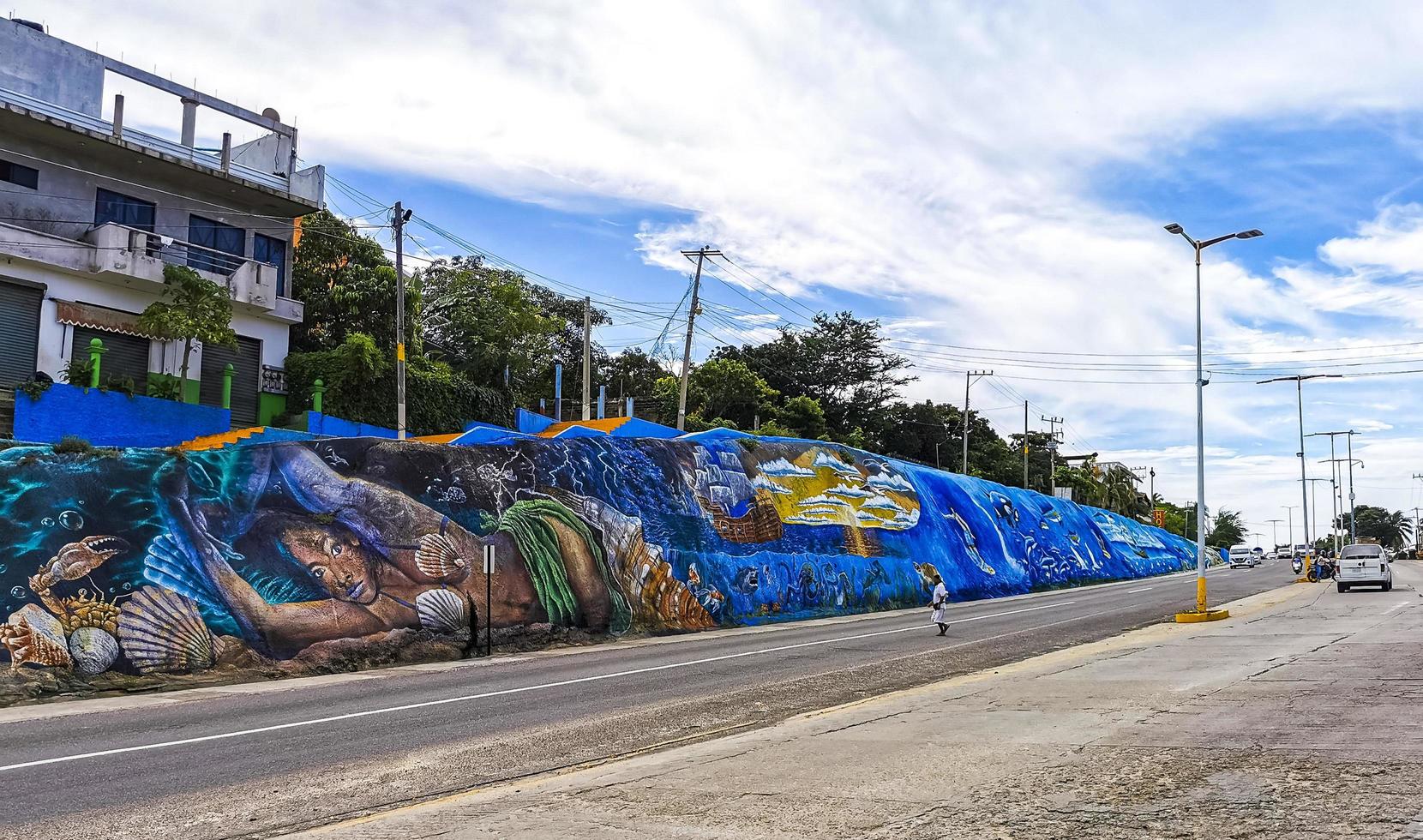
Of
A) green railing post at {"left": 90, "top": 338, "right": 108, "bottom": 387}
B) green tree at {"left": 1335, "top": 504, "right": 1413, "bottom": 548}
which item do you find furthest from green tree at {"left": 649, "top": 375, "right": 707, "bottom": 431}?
green tree at {"left": 1335, "top": 504, "right": 1413, "bottom": 548}

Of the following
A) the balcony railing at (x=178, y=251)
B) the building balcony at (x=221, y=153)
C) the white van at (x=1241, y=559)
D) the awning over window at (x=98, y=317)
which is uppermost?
the building balcony at (x=221, y=153)

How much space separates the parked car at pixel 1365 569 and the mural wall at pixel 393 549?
15344mm

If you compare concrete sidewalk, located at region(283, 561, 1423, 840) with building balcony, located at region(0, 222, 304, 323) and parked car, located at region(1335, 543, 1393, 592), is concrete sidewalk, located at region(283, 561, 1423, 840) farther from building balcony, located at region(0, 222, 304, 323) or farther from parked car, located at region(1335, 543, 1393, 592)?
parked car, located at region(1335, 543, 1393, 592)

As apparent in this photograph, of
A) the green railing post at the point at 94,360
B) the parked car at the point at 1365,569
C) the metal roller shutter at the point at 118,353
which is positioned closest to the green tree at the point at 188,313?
the metal roller shutter at the point at 118,353

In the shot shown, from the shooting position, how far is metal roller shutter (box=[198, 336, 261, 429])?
30.7 metres

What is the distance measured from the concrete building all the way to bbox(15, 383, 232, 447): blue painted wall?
676 mm

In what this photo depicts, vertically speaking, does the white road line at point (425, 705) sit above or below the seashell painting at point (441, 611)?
below

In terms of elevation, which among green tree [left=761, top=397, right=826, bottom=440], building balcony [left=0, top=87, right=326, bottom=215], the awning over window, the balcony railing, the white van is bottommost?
the white van

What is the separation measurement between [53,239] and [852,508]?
2701cm

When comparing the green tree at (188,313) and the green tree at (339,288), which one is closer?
the green tree at (188,313)

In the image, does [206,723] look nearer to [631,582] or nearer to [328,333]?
[631,582]

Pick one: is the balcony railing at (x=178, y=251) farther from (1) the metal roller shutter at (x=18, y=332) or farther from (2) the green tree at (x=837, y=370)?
(2) the green tree at (x=837, y=370)

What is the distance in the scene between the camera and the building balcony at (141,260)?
1028 inches

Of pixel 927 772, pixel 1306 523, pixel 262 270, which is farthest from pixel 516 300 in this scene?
pixel 1306 523
